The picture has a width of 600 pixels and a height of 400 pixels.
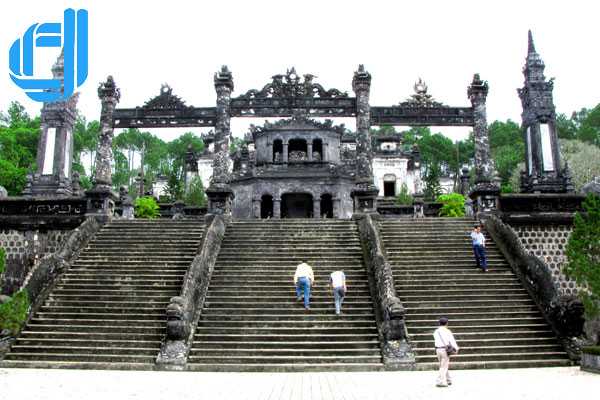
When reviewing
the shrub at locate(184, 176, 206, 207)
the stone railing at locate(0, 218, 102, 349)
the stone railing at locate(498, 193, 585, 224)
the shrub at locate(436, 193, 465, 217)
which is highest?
the shrub at locate(184, 176, 206, 207)

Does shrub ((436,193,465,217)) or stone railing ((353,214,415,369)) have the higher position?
shrub ((436,193,465,217))

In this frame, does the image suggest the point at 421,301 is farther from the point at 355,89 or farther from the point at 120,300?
the point at 355,89

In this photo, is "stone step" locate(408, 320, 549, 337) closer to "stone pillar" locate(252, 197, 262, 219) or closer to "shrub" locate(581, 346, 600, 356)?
"shrub" locate(581, 346, 600, 356)

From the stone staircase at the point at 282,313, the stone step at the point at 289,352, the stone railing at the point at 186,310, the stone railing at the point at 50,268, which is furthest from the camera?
the stone railing at the point at 50,268

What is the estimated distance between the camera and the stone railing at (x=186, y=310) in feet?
35.4

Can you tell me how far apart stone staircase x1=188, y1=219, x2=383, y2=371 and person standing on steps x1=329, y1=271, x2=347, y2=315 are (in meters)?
0.24

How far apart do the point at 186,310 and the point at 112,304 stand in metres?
2.57

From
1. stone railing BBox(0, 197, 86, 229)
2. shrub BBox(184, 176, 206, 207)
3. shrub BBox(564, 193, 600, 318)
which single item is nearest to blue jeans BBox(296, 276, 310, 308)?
shrub BBox(564, 193, 600, 318)

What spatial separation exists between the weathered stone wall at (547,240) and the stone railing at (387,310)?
535 centimetres

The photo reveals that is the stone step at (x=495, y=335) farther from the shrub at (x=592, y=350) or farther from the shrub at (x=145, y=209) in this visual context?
the shrub at (x=145, y=209)

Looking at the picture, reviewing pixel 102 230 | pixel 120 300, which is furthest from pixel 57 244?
pixel 120 300

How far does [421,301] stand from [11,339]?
32.1 feet

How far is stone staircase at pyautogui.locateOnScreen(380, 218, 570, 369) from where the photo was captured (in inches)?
436

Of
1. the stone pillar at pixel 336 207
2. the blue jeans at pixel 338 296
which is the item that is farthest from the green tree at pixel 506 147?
the blue jeans at pixel 338 296
